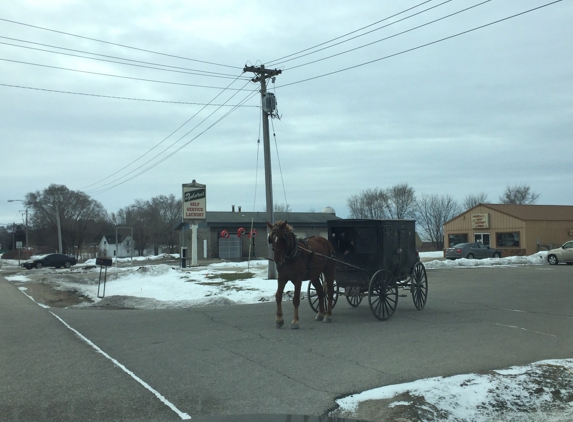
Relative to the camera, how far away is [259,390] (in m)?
6.82

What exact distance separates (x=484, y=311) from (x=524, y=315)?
0.99m

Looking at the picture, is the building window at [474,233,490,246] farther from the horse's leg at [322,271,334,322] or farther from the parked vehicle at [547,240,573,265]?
the horse's leg at [322,271,334,322]

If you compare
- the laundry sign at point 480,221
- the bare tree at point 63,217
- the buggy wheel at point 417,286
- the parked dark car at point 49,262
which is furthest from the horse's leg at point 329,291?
the bare tree at point 63,217

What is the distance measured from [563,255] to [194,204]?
26727 millimetres

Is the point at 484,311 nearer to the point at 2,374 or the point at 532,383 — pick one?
the point at 532,383

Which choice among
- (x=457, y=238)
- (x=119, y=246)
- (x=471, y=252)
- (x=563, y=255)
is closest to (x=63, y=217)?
(x=119, y=246)

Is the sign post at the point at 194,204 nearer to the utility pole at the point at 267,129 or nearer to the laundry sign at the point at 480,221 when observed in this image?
the utility pole at the point at 267,129

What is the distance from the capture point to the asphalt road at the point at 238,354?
633 centimetres

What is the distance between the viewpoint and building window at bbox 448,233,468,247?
56.3 metres

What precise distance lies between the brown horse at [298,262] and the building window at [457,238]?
46.8 metres

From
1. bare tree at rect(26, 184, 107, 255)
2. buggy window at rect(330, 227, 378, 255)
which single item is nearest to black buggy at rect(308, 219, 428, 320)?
buggy window at rect(330, 227, 378, 255)

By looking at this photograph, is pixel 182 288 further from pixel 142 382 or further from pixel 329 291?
pixel 142 382

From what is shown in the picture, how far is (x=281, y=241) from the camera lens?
11195 millimetres

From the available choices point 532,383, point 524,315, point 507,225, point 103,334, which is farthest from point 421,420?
point 507,225
